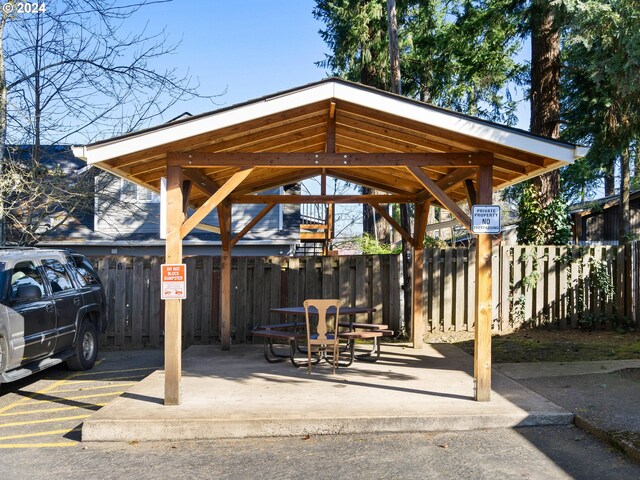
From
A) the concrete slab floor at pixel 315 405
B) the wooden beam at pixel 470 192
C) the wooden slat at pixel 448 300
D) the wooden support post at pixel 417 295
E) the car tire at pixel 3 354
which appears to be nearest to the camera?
the concrete slab floor at pixel 315 405

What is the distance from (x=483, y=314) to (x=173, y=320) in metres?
3.47

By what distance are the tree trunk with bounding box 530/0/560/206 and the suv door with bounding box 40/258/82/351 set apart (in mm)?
10033

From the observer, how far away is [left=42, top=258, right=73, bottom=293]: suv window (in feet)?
30.2

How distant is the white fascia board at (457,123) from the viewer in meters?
6.67

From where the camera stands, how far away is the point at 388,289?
12.6 m

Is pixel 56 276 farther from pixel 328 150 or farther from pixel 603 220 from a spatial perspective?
pixel 603 220

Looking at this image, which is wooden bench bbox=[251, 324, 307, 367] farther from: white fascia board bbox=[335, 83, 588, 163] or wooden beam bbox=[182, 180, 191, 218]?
white fascia board bbox=[335, 83, 588, 163]

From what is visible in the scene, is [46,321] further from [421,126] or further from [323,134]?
[421,126]

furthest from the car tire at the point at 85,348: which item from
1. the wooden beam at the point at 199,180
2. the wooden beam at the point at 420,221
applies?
the wooden beam at the point at 420,221

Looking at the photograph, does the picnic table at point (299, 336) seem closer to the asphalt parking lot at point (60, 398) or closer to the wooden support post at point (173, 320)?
the asphalt parking lot at point (60, 398)

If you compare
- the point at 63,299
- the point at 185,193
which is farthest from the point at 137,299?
the point at 185,193

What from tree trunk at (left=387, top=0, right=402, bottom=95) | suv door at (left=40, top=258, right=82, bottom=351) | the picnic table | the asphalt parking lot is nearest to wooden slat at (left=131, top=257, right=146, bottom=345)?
the asphalt parking lot

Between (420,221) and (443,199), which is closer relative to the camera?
(443,199)

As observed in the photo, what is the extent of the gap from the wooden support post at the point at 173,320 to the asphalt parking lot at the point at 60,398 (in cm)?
104
